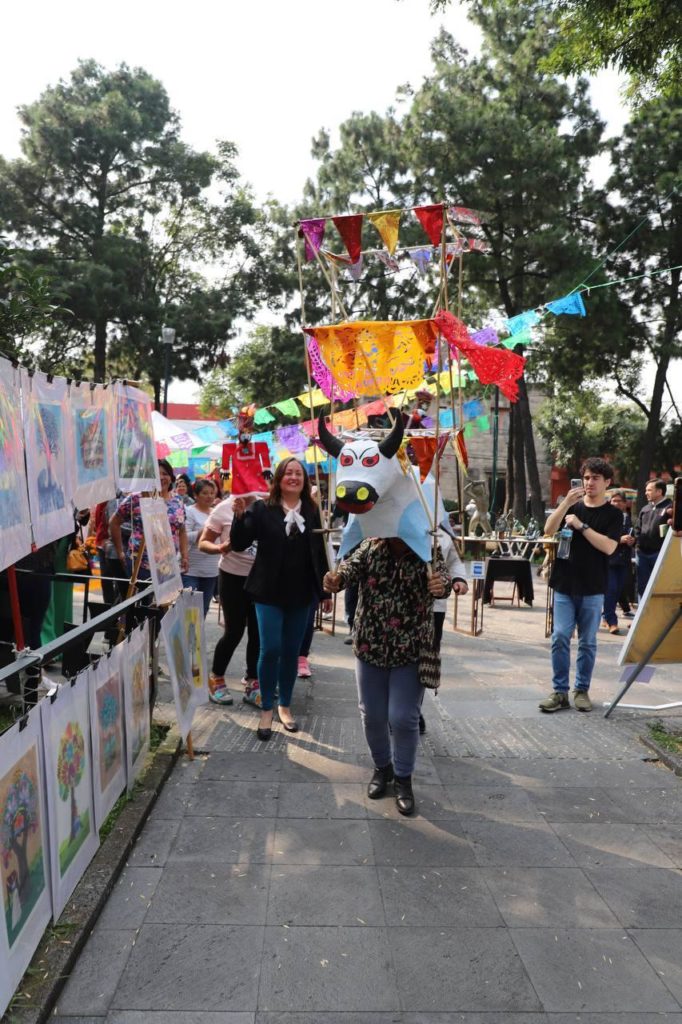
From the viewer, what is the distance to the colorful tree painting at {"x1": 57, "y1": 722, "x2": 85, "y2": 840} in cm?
310

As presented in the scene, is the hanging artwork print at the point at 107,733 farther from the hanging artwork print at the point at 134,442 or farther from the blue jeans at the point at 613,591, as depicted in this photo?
the blue jeans at the point at 613,591

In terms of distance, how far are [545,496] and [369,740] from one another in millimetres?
47665

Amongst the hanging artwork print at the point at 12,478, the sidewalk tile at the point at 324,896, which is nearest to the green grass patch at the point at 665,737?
the sidewalk tile at the point at 324,896

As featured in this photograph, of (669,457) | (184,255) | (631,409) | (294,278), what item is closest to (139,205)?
(184,255)

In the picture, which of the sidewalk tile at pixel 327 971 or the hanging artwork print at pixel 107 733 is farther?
the hanging artwork print at pixel 107 733

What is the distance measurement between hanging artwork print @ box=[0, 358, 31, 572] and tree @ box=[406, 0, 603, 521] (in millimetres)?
19793

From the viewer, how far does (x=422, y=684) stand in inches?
173

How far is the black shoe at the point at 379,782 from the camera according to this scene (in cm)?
455

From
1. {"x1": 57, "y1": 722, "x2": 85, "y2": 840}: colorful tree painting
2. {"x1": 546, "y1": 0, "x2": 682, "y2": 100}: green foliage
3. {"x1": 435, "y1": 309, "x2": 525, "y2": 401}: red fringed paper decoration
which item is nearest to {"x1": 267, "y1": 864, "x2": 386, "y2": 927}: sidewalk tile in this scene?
{"x1": 57, "y1": 722, "x2": 85, "y2": 840}: colorful tree painting

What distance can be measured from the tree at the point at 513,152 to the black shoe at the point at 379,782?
1841cm

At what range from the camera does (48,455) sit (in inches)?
131

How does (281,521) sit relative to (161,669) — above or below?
above

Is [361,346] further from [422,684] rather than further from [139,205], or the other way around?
[139,205]

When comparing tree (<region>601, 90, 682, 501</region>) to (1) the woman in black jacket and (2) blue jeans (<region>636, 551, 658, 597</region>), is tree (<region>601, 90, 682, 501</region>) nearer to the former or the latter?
(2) blue jeans (<region>636, 551, 658, 597</region>)
